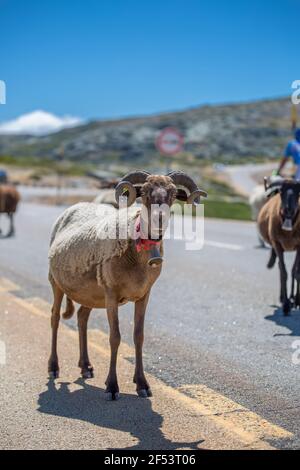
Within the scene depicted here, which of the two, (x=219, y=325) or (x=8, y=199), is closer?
(x=219, y=325)

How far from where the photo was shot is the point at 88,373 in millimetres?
6812

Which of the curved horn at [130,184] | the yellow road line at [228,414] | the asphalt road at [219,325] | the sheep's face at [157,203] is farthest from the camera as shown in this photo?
the asphalt road at [219,325]

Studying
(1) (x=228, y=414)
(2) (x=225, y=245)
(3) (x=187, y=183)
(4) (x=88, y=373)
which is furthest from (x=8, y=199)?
(1) (x=228, y=414)

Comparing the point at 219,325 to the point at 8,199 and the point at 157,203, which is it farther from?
the point at 8,199

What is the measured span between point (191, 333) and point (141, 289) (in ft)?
8.48

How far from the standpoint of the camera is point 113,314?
6234 millimetres

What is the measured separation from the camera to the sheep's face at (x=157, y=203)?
566 cm

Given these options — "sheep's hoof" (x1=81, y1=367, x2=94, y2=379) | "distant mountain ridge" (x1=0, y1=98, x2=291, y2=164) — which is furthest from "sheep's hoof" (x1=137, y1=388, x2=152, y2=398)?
"distant mountain ridge" (x1=0, y1=98, x2=291, y2=164)

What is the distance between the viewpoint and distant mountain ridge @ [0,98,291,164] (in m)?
115

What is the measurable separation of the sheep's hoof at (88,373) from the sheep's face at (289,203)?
4.17 metres

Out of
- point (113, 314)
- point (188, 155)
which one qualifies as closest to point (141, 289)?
point (113, 314)

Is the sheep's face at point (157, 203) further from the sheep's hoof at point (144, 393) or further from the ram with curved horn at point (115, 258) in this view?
the sheep's hoof at point (144, 393)

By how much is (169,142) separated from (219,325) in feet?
49.6

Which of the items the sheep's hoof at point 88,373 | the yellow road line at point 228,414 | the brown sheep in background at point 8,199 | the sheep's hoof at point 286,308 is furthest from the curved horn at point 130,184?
the brown sheep in background at point 8,199
